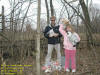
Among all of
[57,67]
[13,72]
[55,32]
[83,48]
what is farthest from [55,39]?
[83,48]

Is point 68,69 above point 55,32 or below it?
below

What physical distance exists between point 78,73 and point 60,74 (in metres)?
0.46

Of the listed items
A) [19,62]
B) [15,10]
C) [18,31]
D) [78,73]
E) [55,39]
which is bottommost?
[78,73]

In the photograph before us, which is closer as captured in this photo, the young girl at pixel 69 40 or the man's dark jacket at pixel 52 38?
the young girl at pixel 69 40

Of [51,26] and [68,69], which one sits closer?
[68,69]

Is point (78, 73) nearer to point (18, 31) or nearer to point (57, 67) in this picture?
point (57, 67)

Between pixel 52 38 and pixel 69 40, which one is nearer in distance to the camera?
pixel 69 40

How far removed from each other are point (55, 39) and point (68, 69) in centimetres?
87

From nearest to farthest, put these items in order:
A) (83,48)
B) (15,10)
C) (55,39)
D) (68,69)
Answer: (68,69) < (55,39) < (15,10) < (83,48)

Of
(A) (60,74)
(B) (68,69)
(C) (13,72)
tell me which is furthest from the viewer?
(B) (68,69)

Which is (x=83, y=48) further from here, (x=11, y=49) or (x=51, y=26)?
(x=11, y=49)

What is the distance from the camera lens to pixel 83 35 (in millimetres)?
6113

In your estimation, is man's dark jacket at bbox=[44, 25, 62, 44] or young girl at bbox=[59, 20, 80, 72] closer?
young girl at bbox=[59, 20, 80, 72]

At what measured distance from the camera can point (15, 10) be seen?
3457 millimetres
